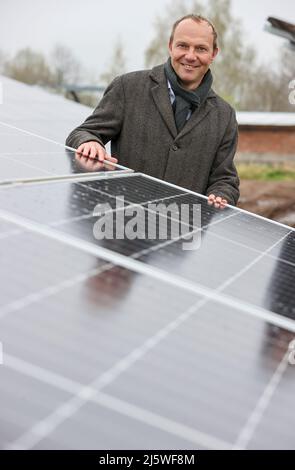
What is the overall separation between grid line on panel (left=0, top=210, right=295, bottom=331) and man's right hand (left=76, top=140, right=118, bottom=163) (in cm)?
260

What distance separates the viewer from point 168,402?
5.93ft

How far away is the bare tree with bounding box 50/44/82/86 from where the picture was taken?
70188 mm

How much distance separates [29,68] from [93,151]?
235ft

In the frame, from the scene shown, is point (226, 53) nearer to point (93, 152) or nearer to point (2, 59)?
point (2, 59)

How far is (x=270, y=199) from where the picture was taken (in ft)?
83.6

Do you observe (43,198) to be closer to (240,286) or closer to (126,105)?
(240,286)

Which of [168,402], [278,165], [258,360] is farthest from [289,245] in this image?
[278,165]

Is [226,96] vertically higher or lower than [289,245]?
lower

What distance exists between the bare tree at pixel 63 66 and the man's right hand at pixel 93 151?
65.3 meters

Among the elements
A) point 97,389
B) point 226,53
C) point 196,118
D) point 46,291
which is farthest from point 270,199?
point 226,53

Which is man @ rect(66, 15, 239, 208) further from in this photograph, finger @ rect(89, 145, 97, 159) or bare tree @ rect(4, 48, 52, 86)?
bare tree @ rect(4, 48, 52, 86)

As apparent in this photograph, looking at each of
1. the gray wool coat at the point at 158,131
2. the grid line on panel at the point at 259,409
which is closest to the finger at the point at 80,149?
the gray wool coat at the point at 158,131

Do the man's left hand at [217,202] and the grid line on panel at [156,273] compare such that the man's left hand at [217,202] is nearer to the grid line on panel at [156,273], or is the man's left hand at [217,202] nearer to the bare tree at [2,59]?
the grid line on panel at [156,273]

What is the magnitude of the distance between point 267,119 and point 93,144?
2575cm
